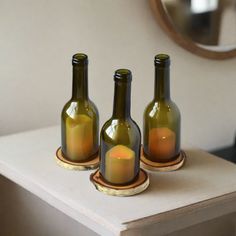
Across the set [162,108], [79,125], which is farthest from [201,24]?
[79,125]

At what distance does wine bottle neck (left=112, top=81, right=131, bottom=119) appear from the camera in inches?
44.8

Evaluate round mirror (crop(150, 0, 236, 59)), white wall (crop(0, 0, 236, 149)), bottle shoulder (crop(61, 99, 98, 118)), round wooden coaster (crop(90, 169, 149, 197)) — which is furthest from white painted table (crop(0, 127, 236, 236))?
round mirror (crop(150, 0, 236, 59))

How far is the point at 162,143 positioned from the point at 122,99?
0.65 ft

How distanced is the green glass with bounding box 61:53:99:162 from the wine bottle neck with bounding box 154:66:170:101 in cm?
15

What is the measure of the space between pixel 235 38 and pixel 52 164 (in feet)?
2.84

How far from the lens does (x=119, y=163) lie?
1186 millimetres

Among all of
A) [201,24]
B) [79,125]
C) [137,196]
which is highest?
[201,24]

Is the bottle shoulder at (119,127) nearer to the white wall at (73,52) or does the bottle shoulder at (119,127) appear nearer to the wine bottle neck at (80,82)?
the wine bottle neck at (80,82)

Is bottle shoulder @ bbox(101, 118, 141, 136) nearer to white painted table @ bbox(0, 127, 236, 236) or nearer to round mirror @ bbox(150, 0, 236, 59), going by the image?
white painted table @ bbox(0, 127, 236, 236)

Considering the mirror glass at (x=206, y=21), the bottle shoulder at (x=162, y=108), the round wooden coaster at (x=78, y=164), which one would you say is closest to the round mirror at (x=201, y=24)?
the mirror glass at (x=206, y=21)

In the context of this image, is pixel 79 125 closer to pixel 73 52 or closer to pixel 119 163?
pixel 119 163

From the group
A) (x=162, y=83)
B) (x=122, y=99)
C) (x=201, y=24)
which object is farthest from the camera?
(x=201, y=24)

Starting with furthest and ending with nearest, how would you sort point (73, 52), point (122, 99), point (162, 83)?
point (73, 52) < point (162, 83) < point (122, 99)

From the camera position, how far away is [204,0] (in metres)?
1.78
